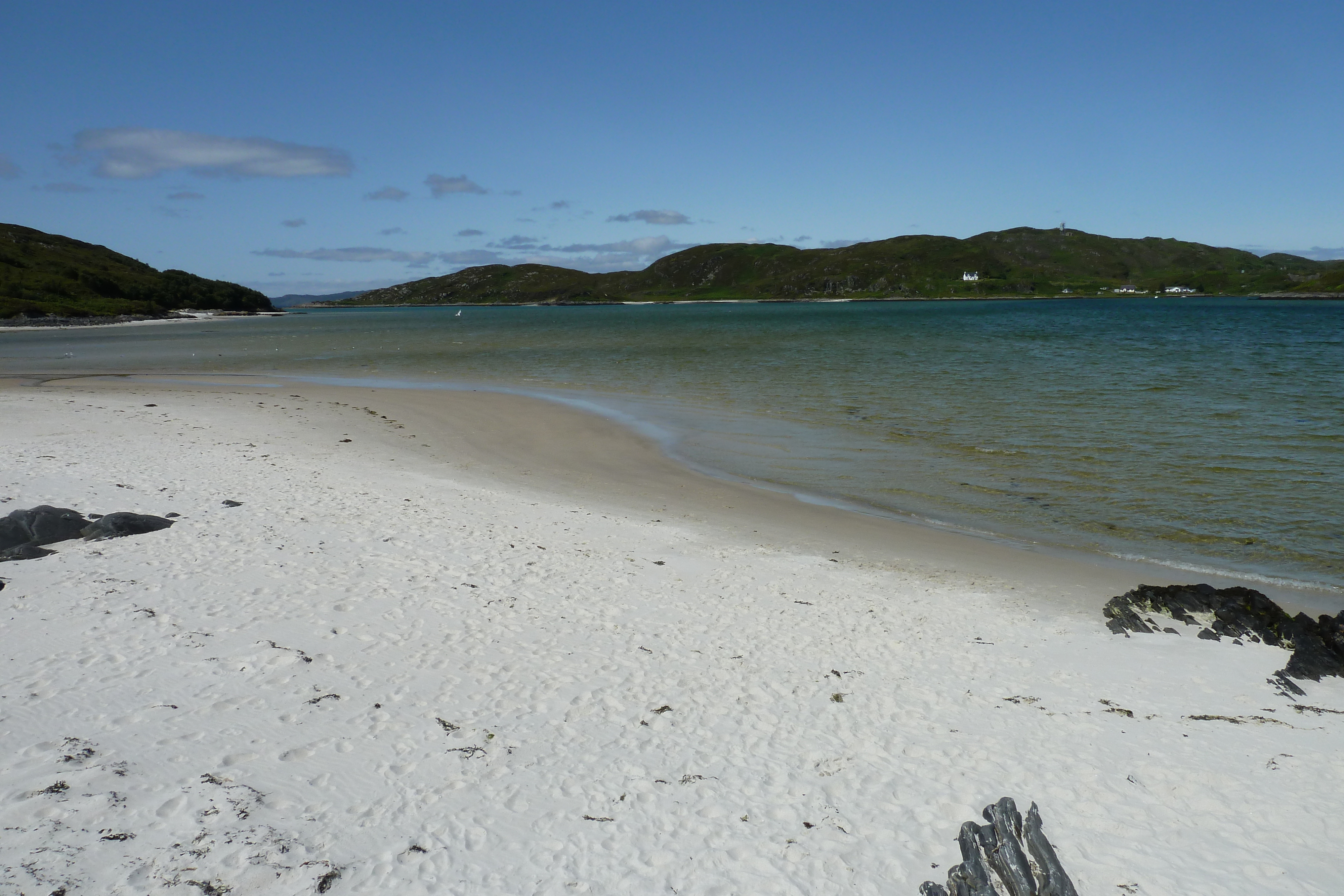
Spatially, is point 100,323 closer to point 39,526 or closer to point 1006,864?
point 39,526

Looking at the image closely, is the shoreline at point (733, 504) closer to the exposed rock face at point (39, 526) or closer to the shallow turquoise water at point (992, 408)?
the shallow turquoise water at point (992, 408)

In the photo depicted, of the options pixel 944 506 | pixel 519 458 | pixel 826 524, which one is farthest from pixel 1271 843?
pixel 519 458

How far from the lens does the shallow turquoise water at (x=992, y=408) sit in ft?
46.3

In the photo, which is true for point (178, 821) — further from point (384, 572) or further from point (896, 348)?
point (896, 348)

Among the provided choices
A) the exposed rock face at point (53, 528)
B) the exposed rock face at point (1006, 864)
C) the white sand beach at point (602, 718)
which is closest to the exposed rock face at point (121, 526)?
the exposed rock face at point (53, 528)

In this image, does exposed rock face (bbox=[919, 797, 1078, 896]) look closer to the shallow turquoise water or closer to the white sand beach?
the white sand beach

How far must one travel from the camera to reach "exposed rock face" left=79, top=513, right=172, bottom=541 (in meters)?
10.6

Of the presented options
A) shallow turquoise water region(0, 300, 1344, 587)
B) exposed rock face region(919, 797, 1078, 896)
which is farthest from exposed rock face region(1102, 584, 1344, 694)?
exposed rock face region(919, 797, 1078, 896)

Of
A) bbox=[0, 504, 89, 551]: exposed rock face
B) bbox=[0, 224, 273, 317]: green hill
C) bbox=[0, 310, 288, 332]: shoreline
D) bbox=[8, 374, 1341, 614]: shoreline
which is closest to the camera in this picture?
bbox=[0, 504, 89, 551]: exposed rock face

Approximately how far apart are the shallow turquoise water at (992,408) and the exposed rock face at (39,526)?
12.2m

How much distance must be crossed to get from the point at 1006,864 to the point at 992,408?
957 inches

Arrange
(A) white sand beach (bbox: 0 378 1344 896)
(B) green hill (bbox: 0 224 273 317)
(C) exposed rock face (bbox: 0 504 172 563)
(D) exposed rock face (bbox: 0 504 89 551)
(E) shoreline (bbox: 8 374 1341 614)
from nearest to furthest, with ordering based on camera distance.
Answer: (A) white sand beach (bbox: 0 378 1344 896)
(C) exposed rock face (bbox: 0 504 172 563)
(D) exposed rock face (bbox: 0 504 89 551)
(E) shoreline (bbox: 8 374 1341 614)
(B) green hill (bbox: 0 224 273 317)

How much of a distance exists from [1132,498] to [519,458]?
13553 mm

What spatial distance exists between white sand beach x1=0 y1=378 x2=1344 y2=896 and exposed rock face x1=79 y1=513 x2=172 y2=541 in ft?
0.88
